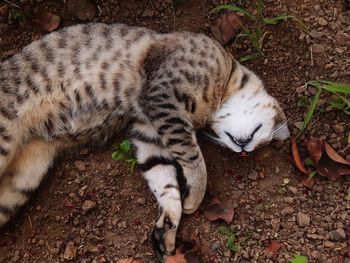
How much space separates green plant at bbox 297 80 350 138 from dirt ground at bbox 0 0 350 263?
0.06 meters

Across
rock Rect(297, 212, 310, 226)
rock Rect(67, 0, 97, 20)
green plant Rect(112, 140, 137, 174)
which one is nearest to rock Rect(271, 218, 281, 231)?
rock Rect(297, 212, 310, 226)

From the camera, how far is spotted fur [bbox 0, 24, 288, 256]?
3.40 meters

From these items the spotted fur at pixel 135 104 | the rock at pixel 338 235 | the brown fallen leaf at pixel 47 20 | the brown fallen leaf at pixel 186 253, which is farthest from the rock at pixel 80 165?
the rock at pixel 338 235

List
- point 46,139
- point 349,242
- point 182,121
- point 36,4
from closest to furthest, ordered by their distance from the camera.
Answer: point 349,242 < point 182,121 < point 46,139 < point 36,4

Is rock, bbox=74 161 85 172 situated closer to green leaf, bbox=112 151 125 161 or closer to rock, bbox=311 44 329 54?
green leaf, bbox=112 151 125 161

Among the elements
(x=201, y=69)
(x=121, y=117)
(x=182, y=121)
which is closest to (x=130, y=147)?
(x=121, y=117)

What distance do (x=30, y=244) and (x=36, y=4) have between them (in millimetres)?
1652

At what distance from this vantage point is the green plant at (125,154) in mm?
3592

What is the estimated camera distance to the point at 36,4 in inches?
155

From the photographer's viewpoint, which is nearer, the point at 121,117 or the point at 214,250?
the point at 214,250

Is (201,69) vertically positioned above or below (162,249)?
above

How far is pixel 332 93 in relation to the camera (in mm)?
3566

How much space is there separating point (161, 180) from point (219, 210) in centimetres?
42

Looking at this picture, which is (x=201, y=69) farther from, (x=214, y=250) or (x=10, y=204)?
(x=10, y=204)
